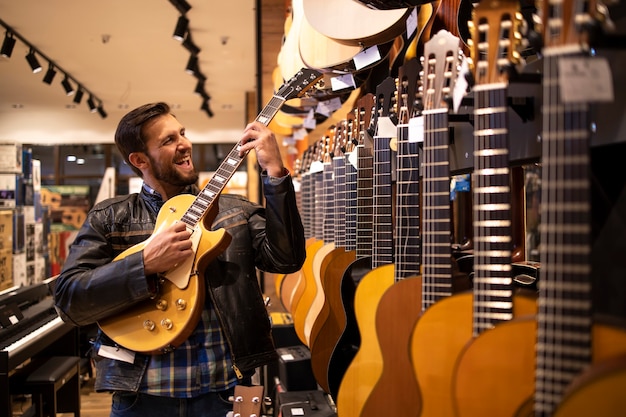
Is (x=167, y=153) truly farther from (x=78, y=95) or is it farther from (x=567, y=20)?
(x=78, y=95)

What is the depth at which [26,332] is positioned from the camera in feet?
13.1

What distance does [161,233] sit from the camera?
1.90 metres

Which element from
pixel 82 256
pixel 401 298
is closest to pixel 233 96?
pixel 82 256

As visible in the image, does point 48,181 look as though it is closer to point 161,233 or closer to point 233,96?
point 233,96

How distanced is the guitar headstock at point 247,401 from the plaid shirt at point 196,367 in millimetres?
61

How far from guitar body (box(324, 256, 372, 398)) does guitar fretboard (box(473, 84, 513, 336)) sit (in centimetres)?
75

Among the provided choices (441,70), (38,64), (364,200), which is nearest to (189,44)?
(38,64)

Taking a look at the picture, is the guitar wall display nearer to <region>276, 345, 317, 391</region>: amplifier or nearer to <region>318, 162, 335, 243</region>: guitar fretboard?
<region>318, 162, 335, 243</region>: guitar fretboard

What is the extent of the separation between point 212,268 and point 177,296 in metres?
0.15

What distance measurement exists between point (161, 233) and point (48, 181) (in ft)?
38.7

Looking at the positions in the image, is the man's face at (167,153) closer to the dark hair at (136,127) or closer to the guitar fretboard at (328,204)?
the dark hair at (136,127)

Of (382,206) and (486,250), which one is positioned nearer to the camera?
(486,250)

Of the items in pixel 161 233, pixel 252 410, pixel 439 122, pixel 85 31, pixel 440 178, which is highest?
pixel 85 31

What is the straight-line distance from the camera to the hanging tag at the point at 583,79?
839mm
